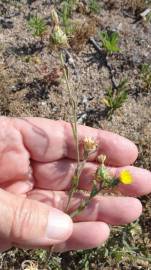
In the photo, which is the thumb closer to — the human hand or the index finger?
the human hand

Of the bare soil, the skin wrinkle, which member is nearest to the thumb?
the skin wrinkle

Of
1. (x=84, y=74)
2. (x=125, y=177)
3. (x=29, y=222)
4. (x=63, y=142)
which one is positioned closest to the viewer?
(x=29, y=222)

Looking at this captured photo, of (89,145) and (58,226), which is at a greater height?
(89,145)

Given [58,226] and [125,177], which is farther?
[125,177]

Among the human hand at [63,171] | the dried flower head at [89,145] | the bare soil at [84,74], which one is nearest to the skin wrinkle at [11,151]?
the human hand at [63,171]

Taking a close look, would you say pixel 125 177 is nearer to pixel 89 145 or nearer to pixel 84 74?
pixel 89 145

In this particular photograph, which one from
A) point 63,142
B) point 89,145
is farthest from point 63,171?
point 89,145

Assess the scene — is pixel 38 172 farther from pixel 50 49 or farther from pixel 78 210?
pixel 50 49
